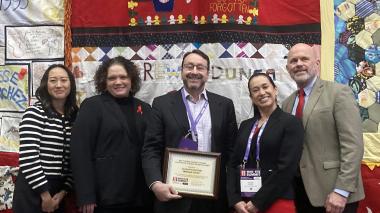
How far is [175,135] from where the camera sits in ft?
8.55

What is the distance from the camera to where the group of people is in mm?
2404

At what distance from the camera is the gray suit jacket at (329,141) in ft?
7.93

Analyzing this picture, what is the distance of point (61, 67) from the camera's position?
9.64 feet

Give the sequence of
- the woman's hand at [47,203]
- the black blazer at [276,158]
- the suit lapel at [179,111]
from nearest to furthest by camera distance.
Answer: the black blazer at [276,158], the suit lapel at [179,111], the woman's hand at [47,203]

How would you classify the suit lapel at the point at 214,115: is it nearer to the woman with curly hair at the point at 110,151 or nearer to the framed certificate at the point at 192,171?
the framed certificate at the point at 192,171

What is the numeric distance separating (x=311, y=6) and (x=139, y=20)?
137 cm

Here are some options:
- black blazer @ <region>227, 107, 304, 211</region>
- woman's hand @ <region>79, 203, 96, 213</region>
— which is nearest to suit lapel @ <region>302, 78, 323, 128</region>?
black blazer @ <region>227, 107, 304, 211</region>

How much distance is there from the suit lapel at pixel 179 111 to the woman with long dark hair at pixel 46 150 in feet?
2.39

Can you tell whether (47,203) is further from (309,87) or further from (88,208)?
(309,87)

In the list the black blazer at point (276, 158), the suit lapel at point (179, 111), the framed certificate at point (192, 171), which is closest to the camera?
the black blazer at point (276, 158)

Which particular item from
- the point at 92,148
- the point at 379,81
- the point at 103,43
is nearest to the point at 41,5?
the point at 103,43

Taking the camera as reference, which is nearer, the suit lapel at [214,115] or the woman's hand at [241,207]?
the woman's hand at [241,207]

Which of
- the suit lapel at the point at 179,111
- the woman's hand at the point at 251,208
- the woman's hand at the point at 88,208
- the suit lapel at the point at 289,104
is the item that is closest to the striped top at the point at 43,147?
the woman's hand at the point at 88,208

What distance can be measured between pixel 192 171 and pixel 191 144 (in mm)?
169
